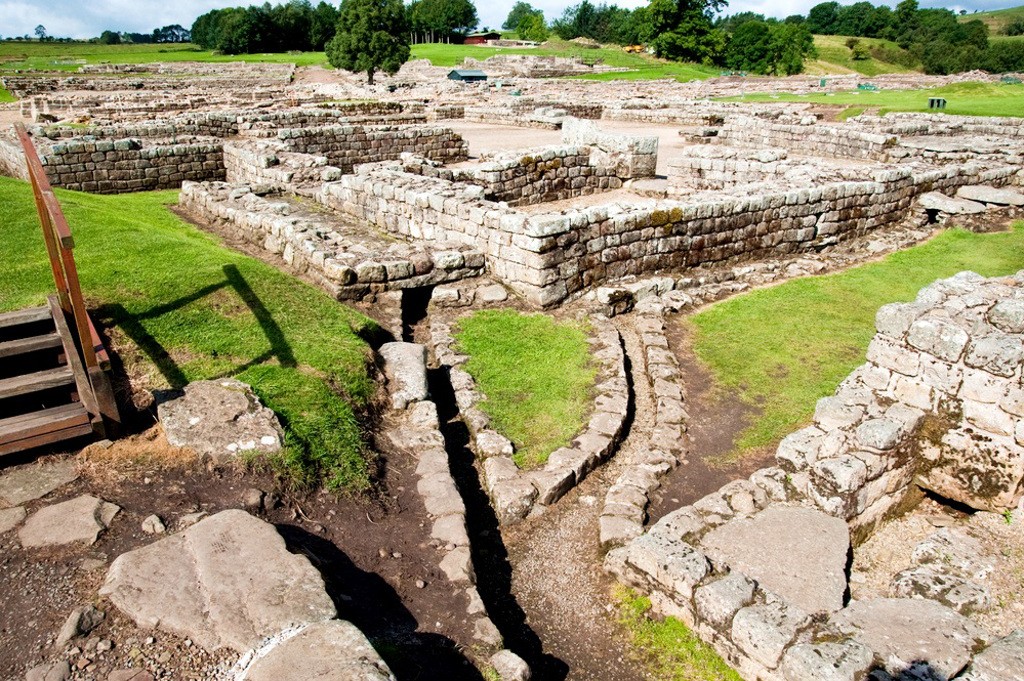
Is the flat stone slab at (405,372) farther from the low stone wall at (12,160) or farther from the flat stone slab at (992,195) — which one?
the flat stone slab at (992,195)

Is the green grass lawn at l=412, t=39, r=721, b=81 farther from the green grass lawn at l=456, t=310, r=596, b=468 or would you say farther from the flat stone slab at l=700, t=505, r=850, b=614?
the flat stone slab at l=700, t=505, r=850, b=614

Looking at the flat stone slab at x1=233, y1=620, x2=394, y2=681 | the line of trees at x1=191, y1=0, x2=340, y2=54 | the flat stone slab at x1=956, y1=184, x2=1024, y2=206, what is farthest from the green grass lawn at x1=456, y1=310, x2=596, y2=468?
the line of trees at x1=191, y1=0, x2=340, y2=54

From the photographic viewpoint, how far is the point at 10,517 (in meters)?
4.55

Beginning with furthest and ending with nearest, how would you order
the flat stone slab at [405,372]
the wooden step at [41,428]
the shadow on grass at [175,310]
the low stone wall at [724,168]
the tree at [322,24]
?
1. the tree at [322,24]
2. the low stone wall at [724,168]
3. the flat stone slab at [405,372]
4. the shadow on grass at [175,310]
5. the wooden step at [41,428]

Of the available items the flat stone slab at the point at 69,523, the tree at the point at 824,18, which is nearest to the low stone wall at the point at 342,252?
the flat stone slab at the point at 69,523

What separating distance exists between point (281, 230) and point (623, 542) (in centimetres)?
840

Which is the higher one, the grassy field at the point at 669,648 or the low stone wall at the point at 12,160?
the low stone wall at the point at 12,160

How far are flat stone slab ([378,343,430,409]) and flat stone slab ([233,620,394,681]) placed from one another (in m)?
3.88

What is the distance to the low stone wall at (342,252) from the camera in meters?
10.1

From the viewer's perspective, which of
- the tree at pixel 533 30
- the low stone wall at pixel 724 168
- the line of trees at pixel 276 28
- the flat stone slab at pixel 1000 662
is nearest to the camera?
the flat stone slab at pixel 1000 662

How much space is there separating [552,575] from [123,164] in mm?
15991

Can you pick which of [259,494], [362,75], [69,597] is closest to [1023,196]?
[259,494]

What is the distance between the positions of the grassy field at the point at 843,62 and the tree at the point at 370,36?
4537 cm

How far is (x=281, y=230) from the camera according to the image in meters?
11.7
